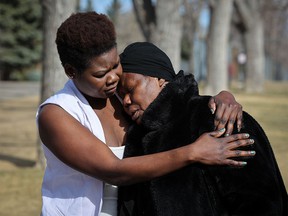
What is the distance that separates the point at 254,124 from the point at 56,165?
865 mm

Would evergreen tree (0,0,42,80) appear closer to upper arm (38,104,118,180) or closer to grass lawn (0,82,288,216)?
grass lawn (0,82,288,216)

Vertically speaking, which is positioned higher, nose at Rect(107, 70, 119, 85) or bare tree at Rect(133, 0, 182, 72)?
nose at Rect(107, 70, 119, 85)

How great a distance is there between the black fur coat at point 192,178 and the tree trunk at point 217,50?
20.0 m

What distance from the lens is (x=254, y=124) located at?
2500 mm

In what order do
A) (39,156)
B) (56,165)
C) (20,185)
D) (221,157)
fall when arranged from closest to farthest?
1. (221,157)
2. (56,165)
3. (20,185)
4. (39,156)

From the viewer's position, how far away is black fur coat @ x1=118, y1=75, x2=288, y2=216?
235 cm

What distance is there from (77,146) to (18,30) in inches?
1562

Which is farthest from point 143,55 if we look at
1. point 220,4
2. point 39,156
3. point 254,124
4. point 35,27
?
point 35,27

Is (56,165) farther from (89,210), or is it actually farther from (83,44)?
(83,44)

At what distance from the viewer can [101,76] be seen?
2.45 m

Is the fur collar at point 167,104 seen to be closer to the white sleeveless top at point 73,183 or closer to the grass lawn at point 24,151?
the white sleeveless top at point 73,183

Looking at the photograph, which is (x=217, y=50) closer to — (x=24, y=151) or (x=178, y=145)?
(x=24, y=151)

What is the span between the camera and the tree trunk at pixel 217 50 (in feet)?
73.9

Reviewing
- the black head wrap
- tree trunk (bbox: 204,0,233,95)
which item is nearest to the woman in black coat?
the black head wrap
